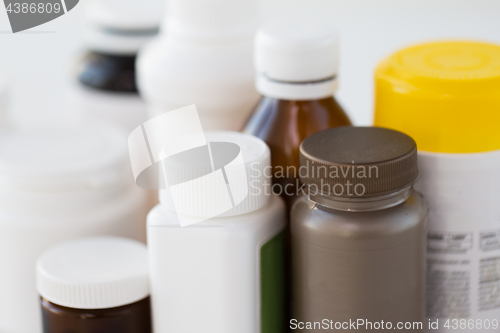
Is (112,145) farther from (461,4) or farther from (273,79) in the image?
(461,4)

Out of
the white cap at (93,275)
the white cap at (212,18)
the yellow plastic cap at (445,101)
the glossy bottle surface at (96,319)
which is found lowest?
the glossy bottle surface at (96,319)

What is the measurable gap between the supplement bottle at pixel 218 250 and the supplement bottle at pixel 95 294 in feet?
0.08

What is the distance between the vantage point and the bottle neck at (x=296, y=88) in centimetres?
51

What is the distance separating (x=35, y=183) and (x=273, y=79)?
0.81ft

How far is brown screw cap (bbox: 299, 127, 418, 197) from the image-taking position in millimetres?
416

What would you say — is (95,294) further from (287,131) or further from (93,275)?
(287,131)

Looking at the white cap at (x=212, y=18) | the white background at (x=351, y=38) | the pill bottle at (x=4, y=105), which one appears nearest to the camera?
the white cap at (x=212, y=18)

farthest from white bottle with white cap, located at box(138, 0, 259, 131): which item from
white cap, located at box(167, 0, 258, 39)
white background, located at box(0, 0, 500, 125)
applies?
white background, located at box(0, 0, 500, 125)

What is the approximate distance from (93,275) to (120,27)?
1.23 feet

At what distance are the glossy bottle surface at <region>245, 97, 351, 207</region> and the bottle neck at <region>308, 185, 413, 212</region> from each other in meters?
0.08

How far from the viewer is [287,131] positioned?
0.52 meters

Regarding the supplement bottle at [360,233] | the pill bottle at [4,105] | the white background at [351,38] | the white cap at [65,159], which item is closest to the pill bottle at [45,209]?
the white cap at [65,159]

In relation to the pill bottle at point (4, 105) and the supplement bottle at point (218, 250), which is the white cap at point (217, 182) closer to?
the supplement bottle at point (218, 250)

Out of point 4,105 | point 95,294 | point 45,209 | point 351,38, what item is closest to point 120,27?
point 4,105
